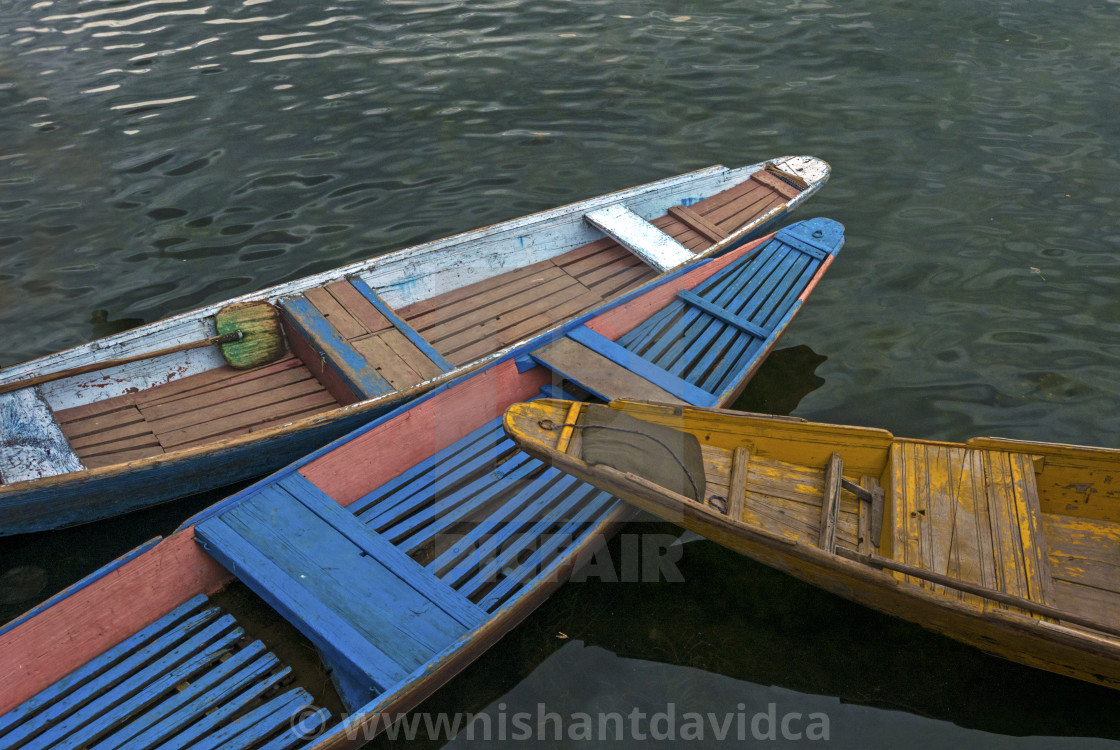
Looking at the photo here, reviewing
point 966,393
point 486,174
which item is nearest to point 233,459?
point 486,174

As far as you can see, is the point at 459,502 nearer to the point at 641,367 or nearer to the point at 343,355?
the point at 343,355

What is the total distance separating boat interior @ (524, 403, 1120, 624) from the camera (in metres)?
5.97

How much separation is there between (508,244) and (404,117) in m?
4.91

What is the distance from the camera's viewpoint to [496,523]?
6645 millimetres

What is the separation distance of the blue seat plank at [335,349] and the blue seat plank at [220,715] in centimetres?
249

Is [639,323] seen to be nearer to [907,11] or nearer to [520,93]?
[520,93]

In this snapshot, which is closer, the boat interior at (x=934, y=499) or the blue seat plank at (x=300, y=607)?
the blue seat plank at (x=300, y=607)

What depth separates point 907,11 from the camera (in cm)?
1553

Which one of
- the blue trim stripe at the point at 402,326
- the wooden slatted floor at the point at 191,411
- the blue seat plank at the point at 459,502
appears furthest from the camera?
the blue trim stripe at the point at 402,326

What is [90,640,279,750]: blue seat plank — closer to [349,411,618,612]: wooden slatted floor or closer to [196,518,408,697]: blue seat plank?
[196,518,408,697]: blue seat plank

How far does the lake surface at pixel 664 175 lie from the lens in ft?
21.0

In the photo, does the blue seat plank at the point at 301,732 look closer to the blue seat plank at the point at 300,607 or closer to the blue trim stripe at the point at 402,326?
the blue seat plank at the point at 300,607

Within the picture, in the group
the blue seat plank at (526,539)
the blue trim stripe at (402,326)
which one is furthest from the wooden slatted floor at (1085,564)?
the blue trim stripe at (402,326)

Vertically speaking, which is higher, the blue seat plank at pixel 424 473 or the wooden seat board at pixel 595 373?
the wooden seat board at pixel 595 373
